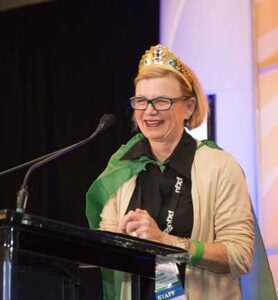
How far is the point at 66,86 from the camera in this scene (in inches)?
158

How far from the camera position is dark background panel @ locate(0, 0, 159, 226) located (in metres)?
3.80

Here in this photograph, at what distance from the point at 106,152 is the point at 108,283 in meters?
1.90

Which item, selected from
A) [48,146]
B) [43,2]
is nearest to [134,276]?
[48,146]

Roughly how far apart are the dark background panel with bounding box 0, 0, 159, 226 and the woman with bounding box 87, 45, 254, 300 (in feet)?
4.61

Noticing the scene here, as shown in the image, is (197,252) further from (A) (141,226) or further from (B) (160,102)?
(B) (160,102)

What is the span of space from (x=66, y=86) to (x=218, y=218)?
2018 millimetres

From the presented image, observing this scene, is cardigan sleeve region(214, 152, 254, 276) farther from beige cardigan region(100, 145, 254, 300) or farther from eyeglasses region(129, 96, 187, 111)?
eyeglasses region(129, 96, 187, 111)

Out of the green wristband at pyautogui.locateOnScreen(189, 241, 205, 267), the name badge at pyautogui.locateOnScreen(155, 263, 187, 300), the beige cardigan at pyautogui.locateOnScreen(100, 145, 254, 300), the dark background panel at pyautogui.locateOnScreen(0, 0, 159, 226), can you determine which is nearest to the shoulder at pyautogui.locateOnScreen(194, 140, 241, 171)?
the beige cardigan at pyautogui.locateOnScreen(100, 145, 254, 300)

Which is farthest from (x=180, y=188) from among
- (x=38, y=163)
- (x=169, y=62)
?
(x=38, y=163)

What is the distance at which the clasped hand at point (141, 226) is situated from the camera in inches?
75.6

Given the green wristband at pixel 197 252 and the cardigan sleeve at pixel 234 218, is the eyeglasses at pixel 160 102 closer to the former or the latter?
the cardigan sleeve at pixel 234 218

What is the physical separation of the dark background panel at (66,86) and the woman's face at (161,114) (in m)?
1.41

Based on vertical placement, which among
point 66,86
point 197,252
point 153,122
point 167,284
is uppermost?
point 66,86

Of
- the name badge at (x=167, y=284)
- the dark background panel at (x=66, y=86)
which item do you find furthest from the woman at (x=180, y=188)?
the dark background panel at (x=66, y=86)
